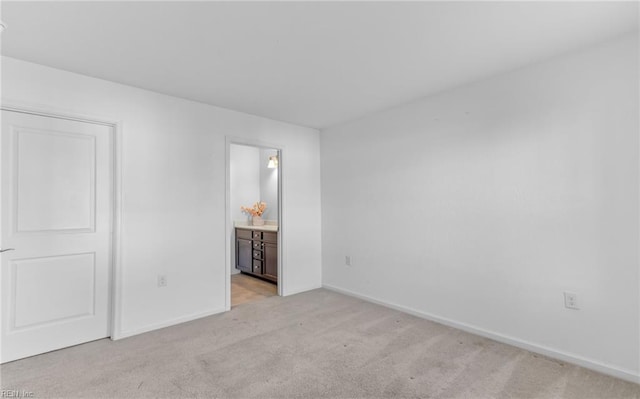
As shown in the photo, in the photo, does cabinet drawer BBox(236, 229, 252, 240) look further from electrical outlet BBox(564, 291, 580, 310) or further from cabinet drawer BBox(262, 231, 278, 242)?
electrical outlet BBox(564, 291, 580, 310)

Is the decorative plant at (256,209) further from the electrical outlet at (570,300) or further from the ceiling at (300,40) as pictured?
the electrical outlet at (570,300)

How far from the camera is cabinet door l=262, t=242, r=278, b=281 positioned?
450 centimetres

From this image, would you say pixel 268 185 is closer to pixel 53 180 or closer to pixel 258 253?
pixel 258 253

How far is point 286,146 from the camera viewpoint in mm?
4148

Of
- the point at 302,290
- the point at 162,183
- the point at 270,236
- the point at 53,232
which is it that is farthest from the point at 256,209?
the point at 53,232

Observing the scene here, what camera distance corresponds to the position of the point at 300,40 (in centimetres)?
213

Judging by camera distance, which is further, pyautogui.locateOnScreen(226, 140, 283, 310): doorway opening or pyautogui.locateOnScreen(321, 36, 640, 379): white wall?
pyautogui.locateOnScreen(226, 140, 283, 310): doorway opening

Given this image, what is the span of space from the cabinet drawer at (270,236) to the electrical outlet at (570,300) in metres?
3.29

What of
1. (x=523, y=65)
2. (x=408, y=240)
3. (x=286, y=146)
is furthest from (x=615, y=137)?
(x=286, y=146)

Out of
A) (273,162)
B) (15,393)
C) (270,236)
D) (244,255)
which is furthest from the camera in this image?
(273,162)

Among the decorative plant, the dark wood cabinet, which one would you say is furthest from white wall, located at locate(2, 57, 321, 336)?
the decorative plant

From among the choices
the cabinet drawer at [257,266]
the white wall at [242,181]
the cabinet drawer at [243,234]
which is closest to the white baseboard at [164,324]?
the cabinet drawer at [257,266]

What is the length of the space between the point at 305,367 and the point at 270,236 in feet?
8.32

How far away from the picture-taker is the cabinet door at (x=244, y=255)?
5.12 m
